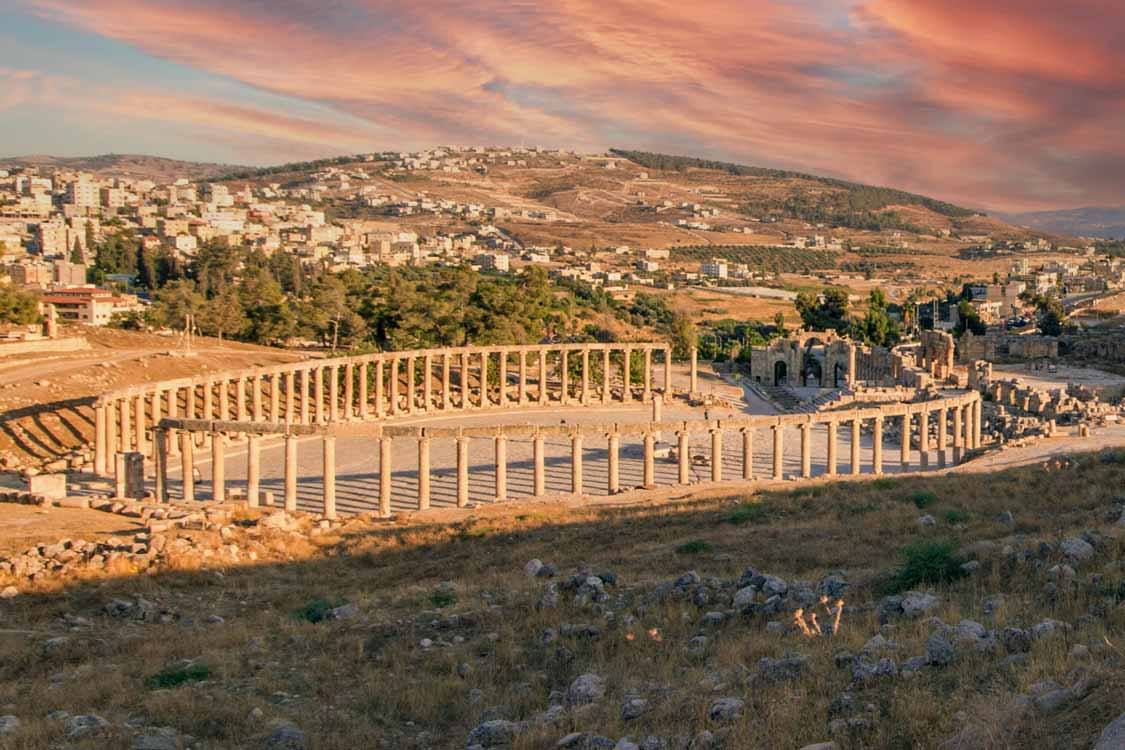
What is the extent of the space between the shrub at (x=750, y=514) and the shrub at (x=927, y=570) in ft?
26.6

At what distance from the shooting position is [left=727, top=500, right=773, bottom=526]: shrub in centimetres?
2394

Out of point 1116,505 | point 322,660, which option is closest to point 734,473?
point 1116,505

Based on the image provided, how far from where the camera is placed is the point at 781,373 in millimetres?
78250

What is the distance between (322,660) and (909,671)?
7.84 m

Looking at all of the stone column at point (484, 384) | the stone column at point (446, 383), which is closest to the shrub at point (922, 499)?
the stone column at point (446, 383)

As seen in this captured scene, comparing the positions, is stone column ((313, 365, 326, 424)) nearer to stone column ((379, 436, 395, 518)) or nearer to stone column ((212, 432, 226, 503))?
stone column ((212, 432, 226, 503))

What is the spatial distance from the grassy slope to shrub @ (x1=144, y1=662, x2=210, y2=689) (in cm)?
17

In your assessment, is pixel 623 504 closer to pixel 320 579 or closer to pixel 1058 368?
pixel 320 579

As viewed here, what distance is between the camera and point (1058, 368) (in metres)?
77.0

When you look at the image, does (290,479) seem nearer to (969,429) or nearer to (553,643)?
(553,643)

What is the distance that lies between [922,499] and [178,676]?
16853mm

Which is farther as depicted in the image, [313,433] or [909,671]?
[313,433]

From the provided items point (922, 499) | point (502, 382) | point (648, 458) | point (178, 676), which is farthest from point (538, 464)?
point (502, 382)

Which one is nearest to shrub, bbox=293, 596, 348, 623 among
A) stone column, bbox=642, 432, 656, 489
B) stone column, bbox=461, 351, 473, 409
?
stone column, bbox=642, 432, 656, 489
